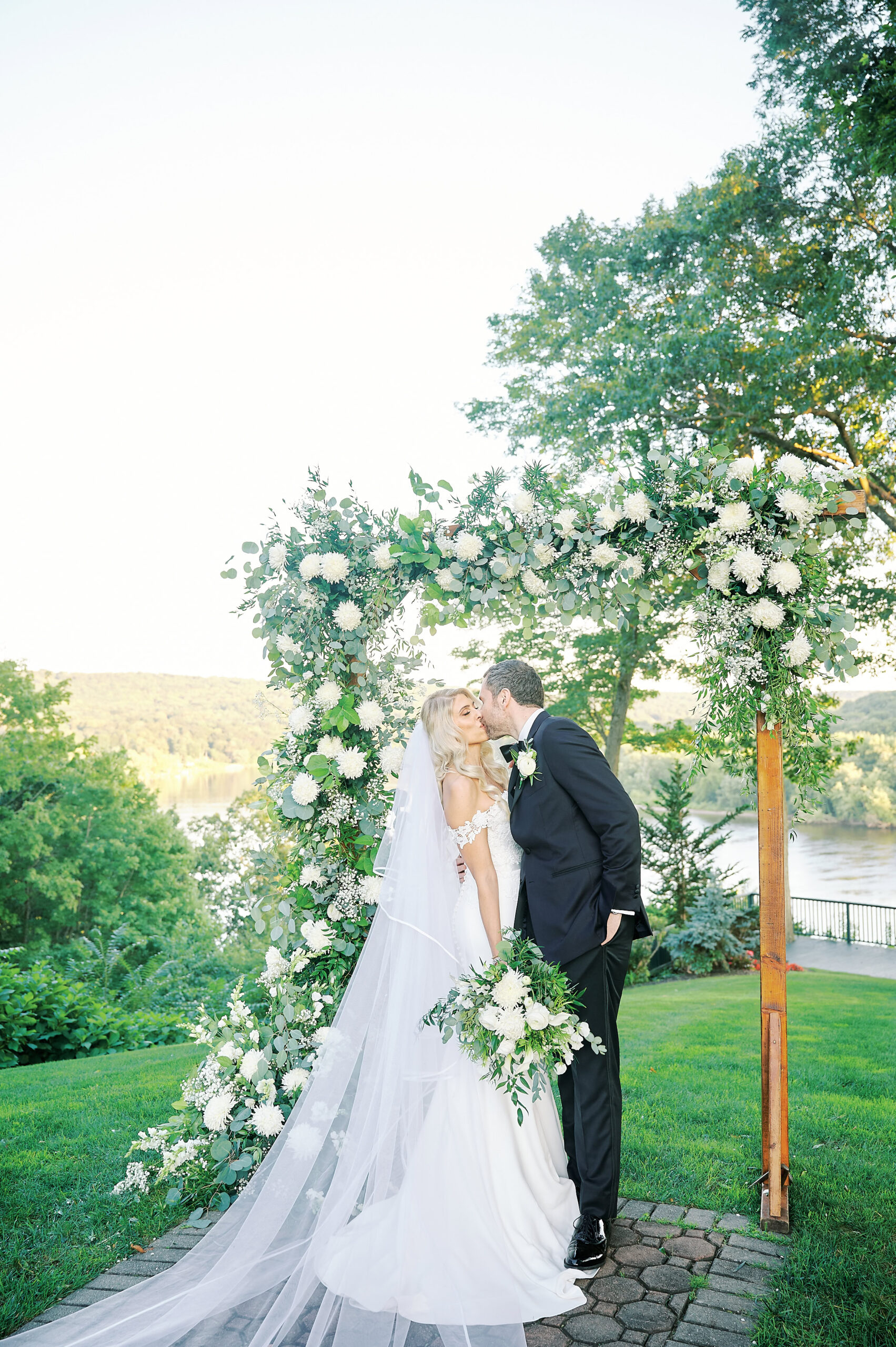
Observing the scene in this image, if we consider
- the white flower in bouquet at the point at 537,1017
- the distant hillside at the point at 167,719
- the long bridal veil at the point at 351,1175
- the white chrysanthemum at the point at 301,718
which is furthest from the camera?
the distant hillside at the point at 167,719

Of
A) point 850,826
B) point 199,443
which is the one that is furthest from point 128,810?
point 850,826

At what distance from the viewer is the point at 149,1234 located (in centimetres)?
380

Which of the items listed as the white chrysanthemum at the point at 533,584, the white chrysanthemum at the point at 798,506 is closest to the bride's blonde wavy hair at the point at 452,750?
the white chrysanthemum at the point at 533,584

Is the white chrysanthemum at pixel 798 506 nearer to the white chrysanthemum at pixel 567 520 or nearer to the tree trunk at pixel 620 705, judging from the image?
the white chrysanthemum at pixel 567 520

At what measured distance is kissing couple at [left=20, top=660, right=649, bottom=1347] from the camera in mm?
3035

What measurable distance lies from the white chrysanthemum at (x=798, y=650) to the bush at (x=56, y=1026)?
7.41 metres

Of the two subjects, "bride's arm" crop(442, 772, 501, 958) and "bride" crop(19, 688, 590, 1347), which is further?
"bride's arm" crop(442, 772, 501, 958)

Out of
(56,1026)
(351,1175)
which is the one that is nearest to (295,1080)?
(351,1175)

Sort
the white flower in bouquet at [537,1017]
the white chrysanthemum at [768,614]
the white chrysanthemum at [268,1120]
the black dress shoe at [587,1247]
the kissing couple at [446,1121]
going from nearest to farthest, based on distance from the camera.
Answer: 1. the kissing couple at [446,1121]
2. the white flower in bouquet at [537,1017]
3. the black dress shoe at [587,1247]
4. the white chrysanthemum at [768,614]
5. the white chrysanthemum at [268,1120]

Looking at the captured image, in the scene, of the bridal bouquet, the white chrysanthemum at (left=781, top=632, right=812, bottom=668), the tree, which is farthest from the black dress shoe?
the tree

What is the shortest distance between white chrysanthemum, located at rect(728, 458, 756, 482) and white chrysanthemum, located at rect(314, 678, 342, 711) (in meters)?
2.16

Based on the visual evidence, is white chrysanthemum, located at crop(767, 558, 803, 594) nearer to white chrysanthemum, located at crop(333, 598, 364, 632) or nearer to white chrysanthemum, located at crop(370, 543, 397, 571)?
white chrysanthemum, located at crop(370, 543, 397, 571)

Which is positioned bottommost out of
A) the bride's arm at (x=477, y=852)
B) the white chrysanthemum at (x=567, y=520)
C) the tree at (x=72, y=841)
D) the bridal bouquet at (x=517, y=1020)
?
the tree at (x=72, y=841)

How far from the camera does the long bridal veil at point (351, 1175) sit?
292 centimetres
